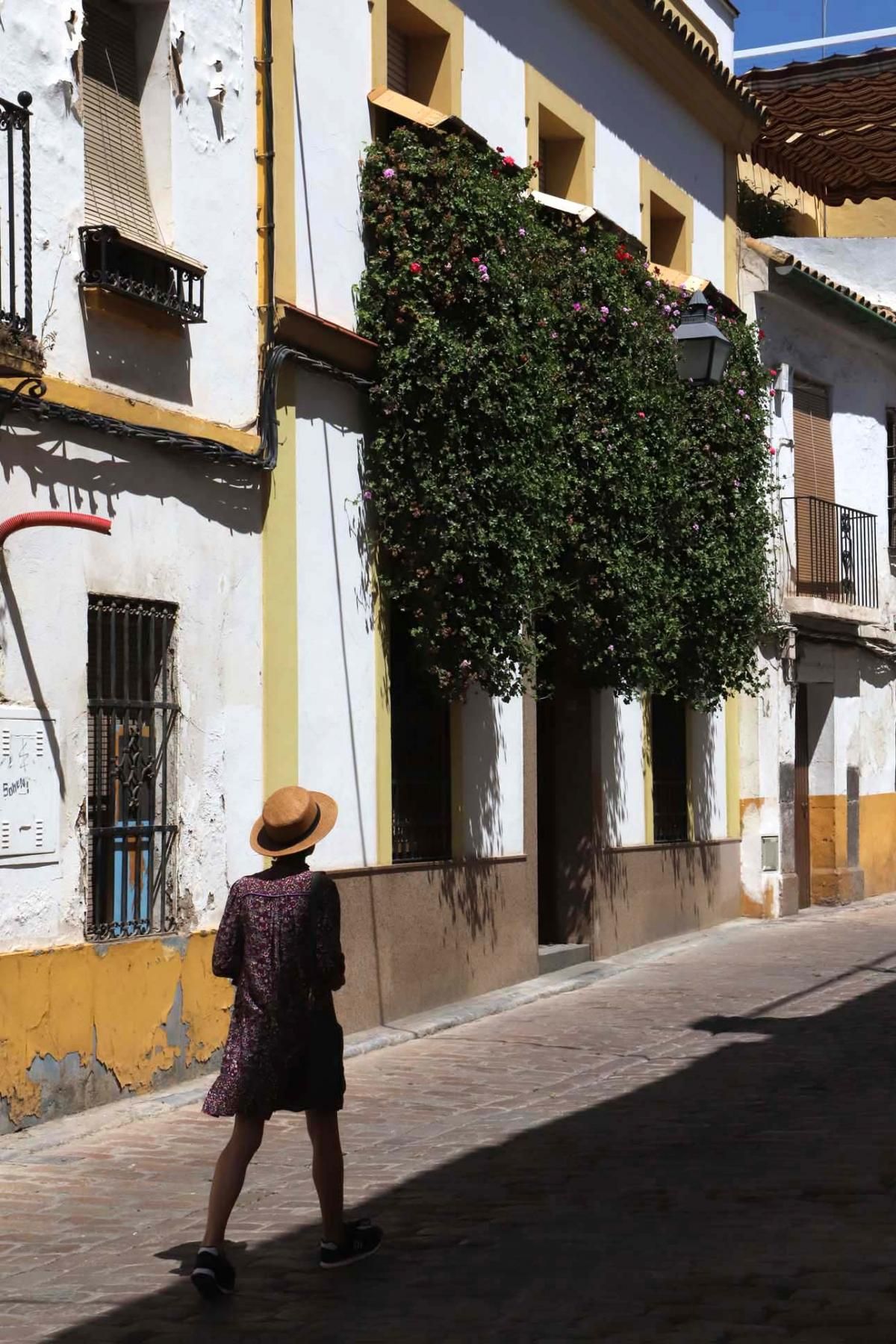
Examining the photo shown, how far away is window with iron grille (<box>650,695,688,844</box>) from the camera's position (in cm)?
1750

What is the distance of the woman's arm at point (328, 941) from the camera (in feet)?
20.2

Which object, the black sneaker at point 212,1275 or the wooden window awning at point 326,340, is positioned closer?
the black sneaker at point 212,1275

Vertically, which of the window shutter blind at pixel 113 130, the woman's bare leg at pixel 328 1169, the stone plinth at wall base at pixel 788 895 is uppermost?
the window shutter blind at pixel 113 130

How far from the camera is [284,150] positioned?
11336 mm

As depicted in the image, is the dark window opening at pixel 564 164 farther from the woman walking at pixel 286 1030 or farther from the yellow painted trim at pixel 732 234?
the woman walking at pixel 286 1030

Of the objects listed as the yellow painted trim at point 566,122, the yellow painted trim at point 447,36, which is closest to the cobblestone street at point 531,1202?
the yellow painted trim at point 447,36

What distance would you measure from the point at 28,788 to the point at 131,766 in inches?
40.2

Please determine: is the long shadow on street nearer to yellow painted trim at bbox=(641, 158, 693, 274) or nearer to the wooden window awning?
the wooden window awning

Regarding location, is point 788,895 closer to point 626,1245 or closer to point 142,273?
point 142,273

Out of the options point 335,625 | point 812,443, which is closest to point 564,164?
point 335,625

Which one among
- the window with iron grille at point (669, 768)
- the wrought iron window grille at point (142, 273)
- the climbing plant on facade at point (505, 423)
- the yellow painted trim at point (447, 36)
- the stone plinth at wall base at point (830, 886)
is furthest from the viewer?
the stone plinth at wall base at point (830, 886)

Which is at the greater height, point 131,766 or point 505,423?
point 505,423

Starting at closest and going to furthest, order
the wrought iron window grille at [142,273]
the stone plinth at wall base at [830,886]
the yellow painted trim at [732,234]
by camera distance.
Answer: the wrought iron window grille at [142,273] → the yellow painted trim at [732,234] → the stone plinth at wall base at [830,886]

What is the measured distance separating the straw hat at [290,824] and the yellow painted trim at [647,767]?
10.8 meters
